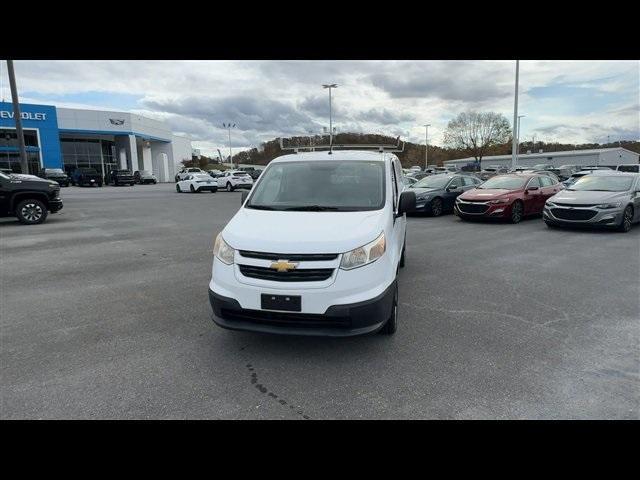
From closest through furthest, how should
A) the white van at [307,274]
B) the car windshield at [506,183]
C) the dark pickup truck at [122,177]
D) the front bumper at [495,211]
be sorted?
1. the white van at [307,274]
2. the front bumper at [495,211]
3. the car windshield at [506,183]
4. the dark pickup truck at [122,177]

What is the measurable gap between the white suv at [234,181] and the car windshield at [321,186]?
91.4ft

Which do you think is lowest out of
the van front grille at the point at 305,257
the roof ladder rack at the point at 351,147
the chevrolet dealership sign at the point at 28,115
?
the van front grille at the point at 305,257

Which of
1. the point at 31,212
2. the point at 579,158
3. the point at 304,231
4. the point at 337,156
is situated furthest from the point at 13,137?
the point at 579,158

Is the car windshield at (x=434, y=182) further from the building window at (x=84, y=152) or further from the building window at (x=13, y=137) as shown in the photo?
the building window at (x=84, y=152)

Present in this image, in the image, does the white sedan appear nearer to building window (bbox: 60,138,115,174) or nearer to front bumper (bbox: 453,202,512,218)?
front bumper (bbox: 453,202,512,218)

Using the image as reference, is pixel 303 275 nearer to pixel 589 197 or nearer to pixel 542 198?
pixel 589 197

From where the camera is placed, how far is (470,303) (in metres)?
5.35

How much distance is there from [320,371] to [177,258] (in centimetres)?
551

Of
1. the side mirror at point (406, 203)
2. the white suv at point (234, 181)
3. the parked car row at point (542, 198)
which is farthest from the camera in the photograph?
the white suv at point (234, 181)

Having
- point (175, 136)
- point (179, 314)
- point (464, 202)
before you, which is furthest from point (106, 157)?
point (179, 314)

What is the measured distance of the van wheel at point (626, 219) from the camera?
34.8 ft

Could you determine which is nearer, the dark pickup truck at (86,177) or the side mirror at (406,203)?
the side mirror at (406,203)

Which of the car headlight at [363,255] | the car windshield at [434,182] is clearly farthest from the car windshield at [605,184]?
the car headlight at [363,255]
